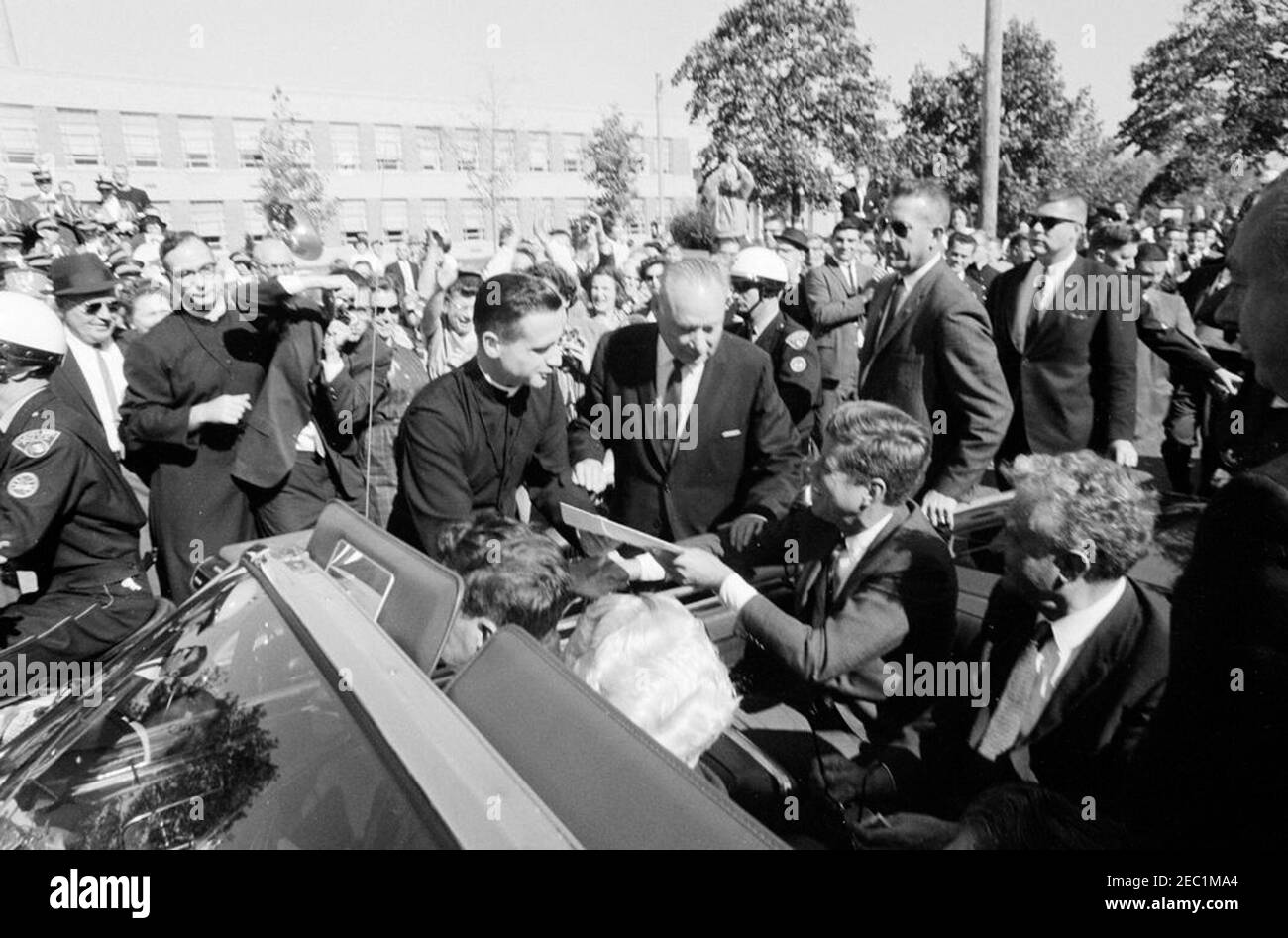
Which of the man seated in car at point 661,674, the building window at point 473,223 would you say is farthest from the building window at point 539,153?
the man seated in car at point 661,674

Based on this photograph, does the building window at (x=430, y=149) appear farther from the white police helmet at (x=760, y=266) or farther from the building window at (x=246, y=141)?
the white police helmet at (x=760, y=266)

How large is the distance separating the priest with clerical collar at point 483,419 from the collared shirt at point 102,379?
90.7 inches

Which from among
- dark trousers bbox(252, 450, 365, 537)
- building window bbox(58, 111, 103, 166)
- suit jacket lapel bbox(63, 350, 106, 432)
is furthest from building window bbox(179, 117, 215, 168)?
dark trousers bbox(252, 450, 365, 537)

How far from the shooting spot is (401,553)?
1751 millimetres

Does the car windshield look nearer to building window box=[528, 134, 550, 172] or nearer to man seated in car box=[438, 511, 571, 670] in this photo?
man seated in car box=[438, 511, 571, 670]

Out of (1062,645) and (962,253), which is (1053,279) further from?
(962,253)

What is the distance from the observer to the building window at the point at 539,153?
53300mm

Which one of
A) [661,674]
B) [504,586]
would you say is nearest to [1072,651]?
[661,674]

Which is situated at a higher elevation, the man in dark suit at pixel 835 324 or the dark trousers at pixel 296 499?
the man in dark suit at pixel 835 324

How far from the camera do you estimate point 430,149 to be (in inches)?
1955

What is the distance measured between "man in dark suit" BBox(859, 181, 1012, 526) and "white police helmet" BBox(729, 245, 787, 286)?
1581mm

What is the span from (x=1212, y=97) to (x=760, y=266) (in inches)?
961

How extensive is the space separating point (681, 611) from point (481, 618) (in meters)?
0.49
